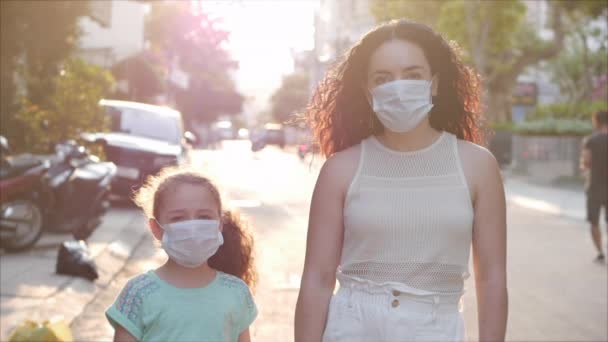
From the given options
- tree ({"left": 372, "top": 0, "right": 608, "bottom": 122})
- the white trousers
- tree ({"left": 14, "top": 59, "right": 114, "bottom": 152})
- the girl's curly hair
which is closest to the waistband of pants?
the white trousers

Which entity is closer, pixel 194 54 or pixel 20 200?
pixel 20 200

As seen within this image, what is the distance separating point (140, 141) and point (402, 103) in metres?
16.7

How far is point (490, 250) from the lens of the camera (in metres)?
3.23

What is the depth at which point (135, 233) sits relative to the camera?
587 inches

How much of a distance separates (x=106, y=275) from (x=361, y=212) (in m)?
7.74

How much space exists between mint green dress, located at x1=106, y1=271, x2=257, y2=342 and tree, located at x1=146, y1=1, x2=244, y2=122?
11.4 metres

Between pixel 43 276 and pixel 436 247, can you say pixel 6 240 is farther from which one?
pixel 436 247

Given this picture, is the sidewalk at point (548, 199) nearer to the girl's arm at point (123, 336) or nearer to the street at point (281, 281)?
A: the street at point (281, 281)

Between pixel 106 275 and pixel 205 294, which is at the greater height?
pixel 205 294

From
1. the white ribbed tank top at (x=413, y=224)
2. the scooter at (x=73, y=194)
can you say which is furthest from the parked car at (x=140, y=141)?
the white ribbed tank top at (x=413, y=224)

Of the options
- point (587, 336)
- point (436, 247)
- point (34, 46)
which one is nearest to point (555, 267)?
point (587, 336)

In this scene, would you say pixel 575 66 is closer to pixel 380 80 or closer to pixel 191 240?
pixel 380 80

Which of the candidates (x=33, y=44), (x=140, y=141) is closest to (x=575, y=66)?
(x=140, y=141)

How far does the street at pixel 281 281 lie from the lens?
8.22m
